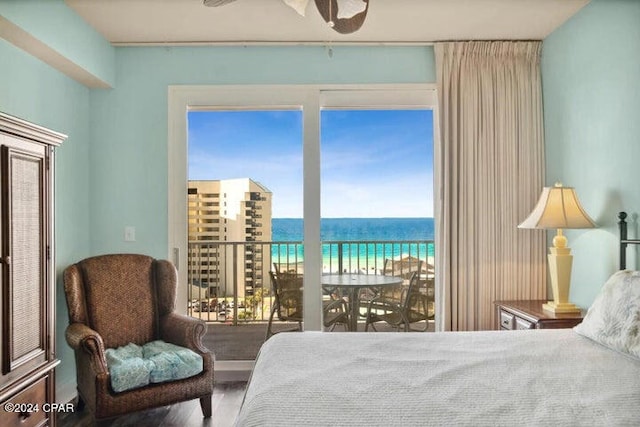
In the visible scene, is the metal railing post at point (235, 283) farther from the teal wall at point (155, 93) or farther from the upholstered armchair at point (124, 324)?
the upholstered armchair at point (124, 324)

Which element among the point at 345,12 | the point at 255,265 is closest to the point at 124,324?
the point at 255,265

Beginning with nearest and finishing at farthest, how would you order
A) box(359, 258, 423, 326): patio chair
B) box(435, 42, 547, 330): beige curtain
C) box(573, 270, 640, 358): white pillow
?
box(573, 270, 640, 358): white pillow → box(435, 42, 547, 330): beige curtain → box(359, 258, 423, 326): patio chair

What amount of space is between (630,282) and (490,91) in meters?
1.92

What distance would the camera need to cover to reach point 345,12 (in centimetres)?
206

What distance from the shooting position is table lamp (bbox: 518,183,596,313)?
280cm

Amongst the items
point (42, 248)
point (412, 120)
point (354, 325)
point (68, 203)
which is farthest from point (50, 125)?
point (412, 120)

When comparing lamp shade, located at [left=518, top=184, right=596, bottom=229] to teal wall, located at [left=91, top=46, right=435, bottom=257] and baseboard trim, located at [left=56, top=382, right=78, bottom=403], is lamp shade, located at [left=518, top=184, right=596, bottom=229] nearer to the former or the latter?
teal wall, located at [left=91, top=46, right=435, bottom=257]

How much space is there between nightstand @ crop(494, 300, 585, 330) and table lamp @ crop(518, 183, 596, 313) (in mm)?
61

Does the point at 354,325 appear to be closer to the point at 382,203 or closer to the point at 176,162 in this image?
the point at 382,203

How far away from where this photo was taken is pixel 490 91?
3.51 m

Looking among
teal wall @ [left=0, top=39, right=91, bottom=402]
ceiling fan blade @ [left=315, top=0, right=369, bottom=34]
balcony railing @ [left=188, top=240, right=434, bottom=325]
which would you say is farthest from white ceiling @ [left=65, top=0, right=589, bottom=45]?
balcony railing @ [left=188, top=240, right=434, bottom=325]

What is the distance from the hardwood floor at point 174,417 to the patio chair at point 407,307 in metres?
1.60

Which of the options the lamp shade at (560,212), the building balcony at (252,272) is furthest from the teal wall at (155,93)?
the lamp shade at (560,212)

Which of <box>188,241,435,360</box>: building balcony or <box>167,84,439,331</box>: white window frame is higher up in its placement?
<box>167,84,439,331</box>: white window frame
